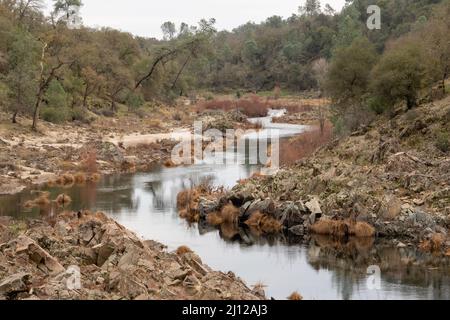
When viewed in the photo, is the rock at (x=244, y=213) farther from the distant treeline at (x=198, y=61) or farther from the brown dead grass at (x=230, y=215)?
the distant treeline at (x=198, y=61)

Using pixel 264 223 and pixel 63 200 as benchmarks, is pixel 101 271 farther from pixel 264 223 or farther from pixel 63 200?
pixel 63 200

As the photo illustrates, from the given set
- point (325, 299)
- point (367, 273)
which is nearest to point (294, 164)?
point (367, 273)

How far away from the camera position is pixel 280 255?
81.5ft

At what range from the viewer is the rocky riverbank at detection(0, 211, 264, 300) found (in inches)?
640

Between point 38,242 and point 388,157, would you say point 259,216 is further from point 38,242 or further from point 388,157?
point 38,242

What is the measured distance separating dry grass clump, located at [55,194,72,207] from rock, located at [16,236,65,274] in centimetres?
1384

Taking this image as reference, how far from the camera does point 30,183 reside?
36781 millimetres

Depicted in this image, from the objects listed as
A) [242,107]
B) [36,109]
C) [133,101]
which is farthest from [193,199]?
[242,107]

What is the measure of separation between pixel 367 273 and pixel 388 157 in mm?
12009

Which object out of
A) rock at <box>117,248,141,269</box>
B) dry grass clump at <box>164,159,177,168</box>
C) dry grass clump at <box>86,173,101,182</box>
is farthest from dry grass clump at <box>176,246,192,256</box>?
dry grass clump at <box>164,159,177,168</box>

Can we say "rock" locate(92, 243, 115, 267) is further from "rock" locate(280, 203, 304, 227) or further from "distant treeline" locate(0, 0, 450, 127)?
"distant treeline" locate(0, 0, 450, 127)

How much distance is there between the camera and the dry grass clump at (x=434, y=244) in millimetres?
25258

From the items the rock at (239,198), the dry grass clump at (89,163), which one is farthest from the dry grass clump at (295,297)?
the dry grass clump at (89,163)

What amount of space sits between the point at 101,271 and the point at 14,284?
277cm
